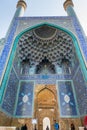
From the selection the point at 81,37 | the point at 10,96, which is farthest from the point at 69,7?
the point at 10,96

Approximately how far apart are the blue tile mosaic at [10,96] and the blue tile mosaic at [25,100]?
0.95 ft

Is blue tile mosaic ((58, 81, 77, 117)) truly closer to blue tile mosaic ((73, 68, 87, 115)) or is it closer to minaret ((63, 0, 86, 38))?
blue tile mosaic ((73, 68, 87, 115))

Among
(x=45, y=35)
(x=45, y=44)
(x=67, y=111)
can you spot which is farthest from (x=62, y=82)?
(x=45, y=35)

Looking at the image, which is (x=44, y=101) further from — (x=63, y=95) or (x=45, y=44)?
(x=45, y=44)

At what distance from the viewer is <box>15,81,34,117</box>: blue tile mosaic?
17.9ft

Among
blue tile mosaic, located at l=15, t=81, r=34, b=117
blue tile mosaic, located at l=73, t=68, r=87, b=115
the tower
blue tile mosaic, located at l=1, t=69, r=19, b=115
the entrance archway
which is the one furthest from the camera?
the entrance archway

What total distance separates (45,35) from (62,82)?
3052 millimetres

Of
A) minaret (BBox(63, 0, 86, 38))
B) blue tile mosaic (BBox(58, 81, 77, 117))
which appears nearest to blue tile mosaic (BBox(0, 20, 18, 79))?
blue tile mosaic (BBox(58, 81, 77, 117))

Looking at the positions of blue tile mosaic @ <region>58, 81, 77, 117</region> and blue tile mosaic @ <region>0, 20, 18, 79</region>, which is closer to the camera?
blue tile mosaic @ <region>0, 20, 18, 79</region>

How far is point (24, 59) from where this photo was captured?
284 inches

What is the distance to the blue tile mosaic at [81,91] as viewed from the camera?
4957 mm

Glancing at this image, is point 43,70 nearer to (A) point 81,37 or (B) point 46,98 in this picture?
(B) point 46,98

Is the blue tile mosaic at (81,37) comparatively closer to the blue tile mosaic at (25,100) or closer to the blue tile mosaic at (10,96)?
the blue tile mosaic at (25,100)

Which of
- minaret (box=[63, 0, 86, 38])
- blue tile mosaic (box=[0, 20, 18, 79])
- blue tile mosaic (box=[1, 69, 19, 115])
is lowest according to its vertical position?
blue tile mosaic (box=[1, 69, 19, 115])
